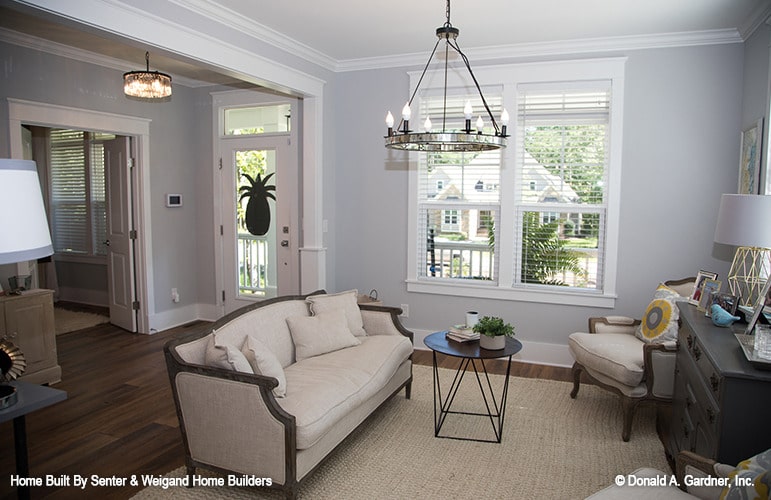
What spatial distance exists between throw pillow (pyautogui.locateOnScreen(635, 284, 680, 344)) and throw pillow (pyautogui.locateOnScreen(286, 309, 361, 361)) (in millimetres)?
→ 2027

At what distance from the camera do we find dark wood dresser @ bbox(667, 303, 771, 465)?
6.15 ft

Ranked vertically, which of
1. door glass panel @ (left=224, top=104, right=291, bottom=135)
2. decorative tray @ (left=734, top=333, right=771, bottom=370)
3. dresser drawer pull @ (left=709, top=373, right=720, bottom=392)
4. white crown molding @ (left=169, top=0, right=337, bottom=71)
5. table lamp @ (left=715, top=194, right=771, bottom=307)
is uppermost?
white crown molding @ (left=169, top=0, right=337, bottom=71)

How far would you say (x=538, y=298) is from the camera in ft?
15.5

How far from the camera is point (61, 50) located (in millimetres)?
4684

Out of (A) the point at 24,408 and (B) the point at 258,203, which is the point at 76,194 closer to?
(B) the point at 258,203

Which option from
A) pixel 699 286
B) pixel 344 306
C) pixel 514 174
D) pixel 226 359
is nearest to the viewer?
pixel 226 359

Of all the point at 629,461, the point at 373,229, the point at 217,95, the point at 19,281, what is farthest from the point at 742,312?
the point at 217,95

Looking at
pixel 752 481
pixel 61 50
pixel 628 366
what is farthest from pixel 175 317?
pixel 752 481

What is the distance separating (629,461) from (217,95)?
542 cm

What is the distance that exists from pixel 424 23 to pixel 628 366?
9.46 ft

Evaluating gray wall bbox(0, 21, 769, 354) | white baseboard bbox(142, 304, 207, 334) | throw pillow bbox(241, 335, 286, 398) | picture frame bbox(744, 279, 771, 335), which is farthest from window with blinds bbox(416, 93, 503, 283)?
white baseboard bbox(142, 304, 207, 334)

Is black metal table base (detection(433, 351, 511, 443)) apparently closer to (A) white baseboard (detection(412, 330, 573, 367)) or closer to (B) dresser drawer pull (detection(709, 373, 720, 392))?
(A) white baseboard (detection(412, 330, 573, 367))

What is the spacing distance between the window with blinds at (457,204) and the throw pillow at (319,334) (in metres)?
1.74

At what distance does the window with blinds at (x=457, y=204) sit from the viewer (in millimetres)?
4852
